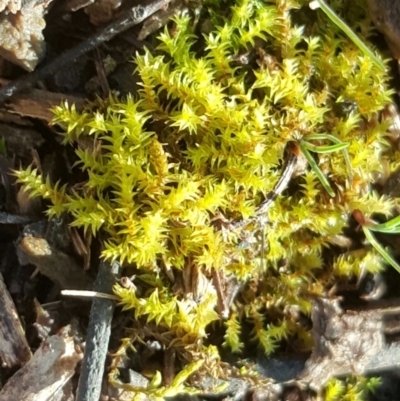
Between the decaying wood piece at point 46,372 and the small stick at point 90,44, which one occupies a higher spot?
the small stick at point 90,44

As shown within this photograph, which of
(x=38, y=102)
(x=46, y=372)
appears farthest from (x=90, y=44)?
(x=46, y=372)

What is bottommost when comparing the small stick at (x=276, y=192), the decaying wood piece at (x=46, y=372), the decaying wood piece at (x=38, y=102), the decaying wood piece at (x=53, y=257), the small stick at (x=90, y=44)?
the decaying wood piece at (x=46, y=372)

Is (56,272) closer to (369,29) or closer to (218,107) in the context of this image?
(218,107)

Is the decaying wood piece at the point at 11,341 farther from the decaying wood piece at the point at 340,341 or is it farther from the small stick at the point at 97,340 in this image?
the decaying wood piece at the point at 340,341

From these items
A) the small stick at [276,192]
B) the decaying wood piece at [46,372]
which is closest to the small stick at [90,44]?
the small stick at [276,192]

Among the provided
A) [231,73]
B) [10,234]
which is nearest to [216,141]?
[231,73]

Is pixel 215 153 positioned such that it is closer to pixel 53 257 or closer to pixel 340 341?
pixel 53 257
